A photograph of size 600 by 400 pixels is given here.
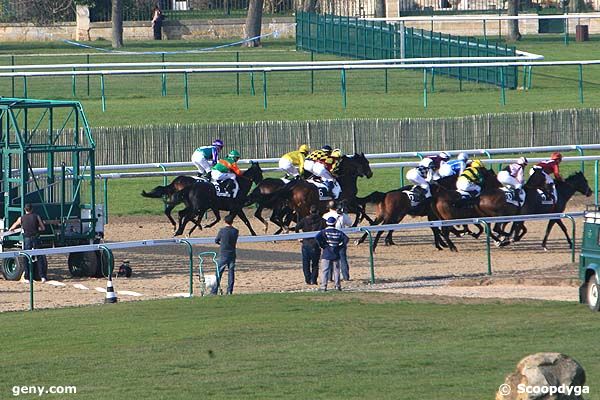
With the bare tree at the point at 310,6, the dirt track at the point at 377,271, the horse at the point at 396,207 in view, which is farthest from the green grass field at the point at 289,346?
the bare tree at the point at 310,6

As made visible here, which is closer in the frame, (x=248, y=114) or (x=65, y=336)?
(x=65, y=336)

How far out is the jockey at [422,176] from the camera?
26344 millimetres

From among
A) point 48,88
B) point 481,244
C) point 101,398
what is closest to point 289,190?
point 481,244

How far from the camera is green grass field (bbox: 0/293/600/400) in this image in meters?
13.2

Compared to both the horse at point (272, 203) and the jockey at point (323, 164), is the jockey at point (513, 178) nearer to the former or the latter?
the jockey at point (323, 164)

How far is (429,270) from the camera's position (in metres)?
23.3

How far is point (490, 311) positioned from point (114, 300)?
16.3ft

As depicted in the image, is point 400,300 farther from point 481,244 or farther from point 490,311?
point 481,244

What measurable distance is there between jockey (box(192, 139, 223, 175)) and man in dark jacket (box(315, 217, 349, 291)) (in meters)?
8.13

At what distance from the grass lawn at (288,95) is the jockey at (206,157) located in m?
9.73

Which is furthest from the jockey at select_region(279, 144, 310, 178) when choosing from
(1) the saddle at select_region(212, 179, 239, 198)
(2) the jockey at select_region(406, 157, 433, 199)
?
(2) the jockey at select_region(406, 157, 433, 199)

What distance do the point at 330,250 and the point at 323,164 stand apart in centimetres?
711

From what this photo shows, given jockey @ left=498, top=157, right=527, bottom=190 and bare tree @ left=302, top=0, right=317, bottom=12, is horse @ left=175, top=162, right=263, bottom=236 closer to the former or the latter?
jockey @ left=498, top=157, right=527, bottom=190

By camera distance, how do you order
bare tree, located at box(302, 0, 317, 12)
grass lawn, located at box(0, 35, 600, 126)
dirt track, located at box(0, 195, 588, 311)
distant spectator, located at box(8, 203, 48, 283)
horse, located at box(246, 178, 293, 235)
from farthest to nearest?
bare tree, located at box(302, 0, 317, 12), grass lawn, located at box(0, 35, 600, 126), horse, located at box(246, 178, 293, 235), distant spectator, located at box(8, 203, 48, 283), dirt track, located at box(0, 195, 588, 311)
